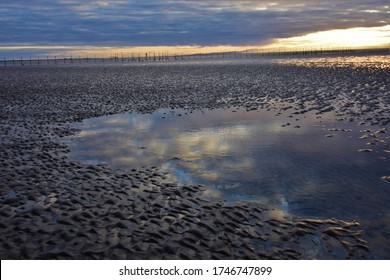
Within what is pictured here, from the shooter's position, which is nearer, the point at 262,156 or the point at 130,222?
the point at 130,222

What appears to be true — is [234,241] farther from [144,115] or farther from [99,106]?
[99,106]

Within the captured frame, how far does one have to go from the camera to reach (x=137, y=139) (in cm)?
1788

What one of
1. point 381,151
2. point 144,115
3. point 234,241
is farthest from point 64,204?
point 144,115

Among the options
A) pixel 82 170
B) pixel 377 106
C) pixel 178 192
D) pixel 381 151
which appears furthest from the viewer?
pixel 377 106

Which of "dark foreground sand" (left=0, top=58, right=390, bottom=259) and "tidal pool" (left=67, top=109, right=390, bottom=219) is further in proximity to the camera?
"tidal pool" (left=67, top=109, right=390, bottom=219)

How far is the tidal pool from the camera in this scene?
1038 centimetres

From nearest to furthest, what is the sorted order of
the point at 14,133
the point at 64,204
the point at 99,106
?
the point at 64,204 < the point at 14,133 < the point at 99,106

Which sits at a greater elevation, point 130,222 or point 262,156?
point 262,156

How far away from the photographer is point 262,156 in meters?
14.5

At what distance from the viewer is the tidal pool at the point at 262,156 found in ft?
34.1

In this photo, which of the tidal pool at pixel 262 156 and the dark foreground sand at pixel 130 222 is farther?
the tidal pool at pixel 262 156

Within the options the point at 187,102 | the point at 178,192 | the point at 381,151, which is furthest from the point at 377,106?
the point at 178,192

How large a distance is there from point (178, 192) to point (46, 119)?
16.5 meters

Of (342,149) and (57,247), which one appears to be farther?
(342,149)
